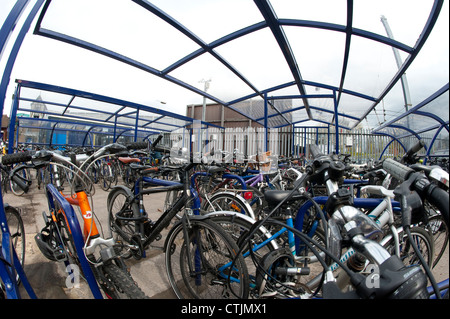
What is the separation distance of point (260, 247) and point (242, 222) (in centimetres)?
24

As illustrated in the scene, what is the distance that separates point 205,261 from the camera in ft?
5.47

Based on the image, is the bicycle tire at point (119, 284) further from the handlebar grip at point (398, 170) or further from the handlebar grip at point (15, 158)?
the handlebar grip at point (398, 170)

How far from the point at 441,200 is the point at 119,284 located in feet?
5.03

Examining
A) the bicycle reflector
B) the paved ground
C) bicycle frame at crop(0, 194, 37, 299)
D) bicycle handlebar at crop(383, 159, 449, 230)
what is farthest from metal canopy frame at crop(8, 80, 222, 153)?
bicycle handlebar at crop(383, 159, 449, 230)

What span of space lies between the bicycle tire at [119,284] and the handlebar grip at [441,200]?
1345 millimetres

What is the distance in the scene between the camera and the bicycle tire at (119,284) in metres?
1.19

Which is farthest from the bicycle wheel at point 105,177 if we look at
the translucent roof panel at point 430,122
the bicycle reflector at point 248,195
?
the translucent roof panel at point 430,122

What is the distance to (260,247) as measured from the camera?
155 cm

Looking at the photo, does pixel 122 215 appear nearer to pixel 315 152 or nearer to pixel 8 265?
pixel 8 265

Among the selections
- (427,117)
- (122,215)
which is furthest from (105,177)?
(427,117)

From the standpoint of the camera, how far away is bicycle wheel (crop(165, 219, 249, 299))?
1.55m
